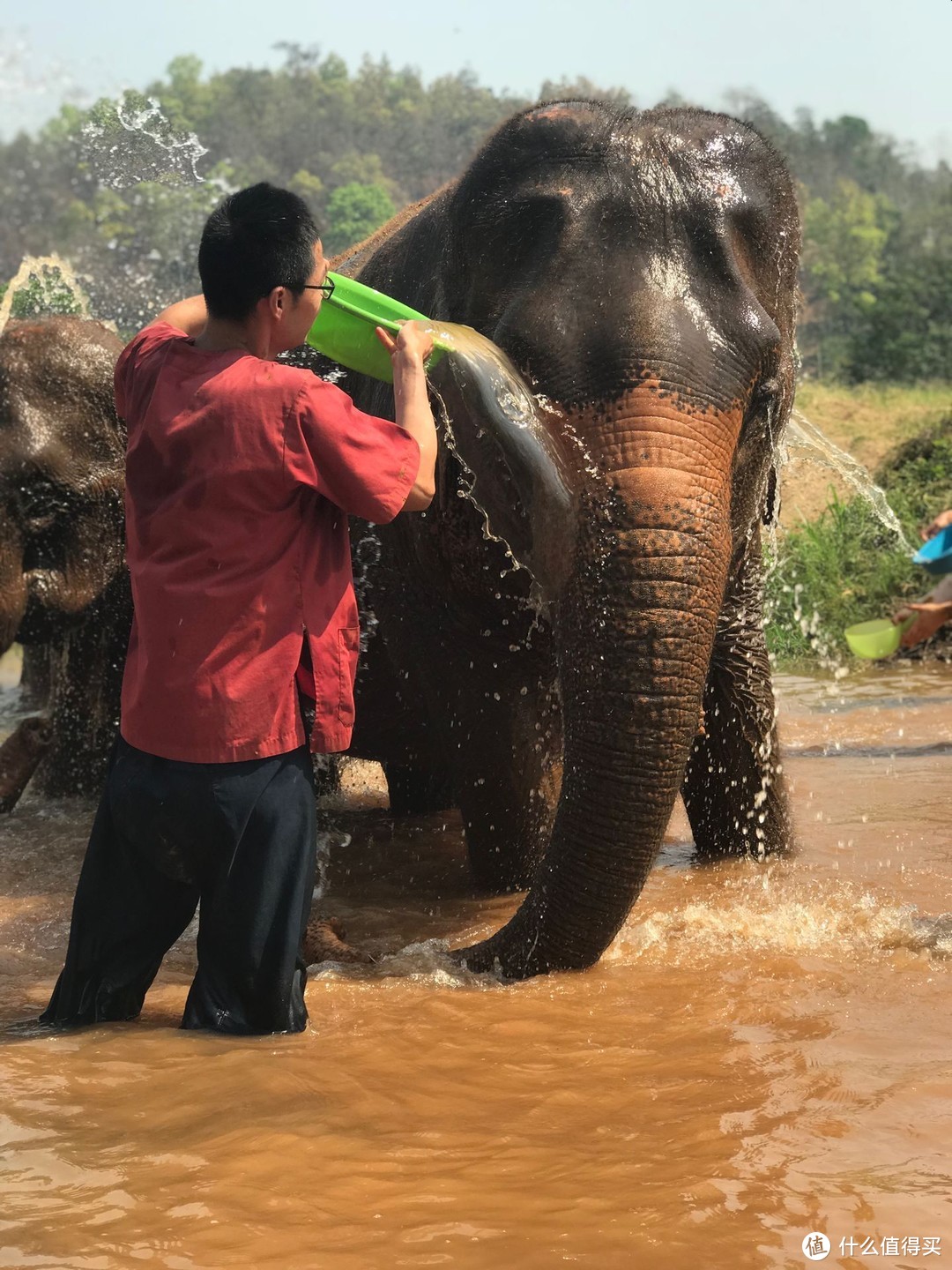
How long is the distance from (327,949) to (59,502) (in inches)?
129

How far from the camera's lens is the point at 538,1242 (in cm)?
262

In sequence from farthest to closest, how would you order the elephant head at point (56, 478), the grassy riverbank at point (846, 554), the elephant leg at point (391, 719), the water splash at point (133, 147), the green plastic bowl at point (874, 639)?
the grassy riverbank at point (846, 554) < the green plastic bowl at point (874, 639) < the water splash at point (133, 147) < the elephant head at point (56, 478) < the elephant leg at point (391, 719)

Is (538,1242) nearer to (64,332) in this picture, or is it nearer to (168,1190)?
(168,1190)

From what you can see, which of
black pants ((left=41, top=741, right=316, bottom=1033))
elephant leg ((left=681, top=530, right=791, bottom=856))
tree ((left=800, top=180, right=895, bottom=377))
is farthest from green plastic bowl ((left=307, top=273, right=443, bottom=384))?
tree ((left=800, top=180, right=895, bottom=377))

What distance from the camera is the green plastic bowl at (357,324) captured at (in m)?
3.76

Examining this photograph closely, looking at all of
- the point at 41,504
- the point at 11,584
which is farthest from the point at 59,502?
the point at 11,584

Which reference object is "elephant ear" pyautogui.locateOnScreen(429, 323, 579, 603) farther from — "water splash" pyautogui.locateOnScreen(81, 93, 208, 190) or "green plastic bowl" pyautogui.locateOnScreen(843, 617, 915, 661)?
"green plastic bowl" pyautogui.locateOnScreen(843, 617, 915, 661)

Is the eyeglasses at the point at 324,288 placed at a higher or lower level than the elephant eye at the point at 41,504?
higher

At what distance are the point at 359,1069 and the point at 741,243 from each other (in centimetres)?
250

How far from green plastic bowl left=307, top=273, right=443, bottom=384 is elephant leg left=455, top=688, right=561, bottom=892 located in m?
1.38

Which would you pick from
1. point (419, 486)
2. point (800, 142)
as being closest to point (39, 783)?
point (419, 486)

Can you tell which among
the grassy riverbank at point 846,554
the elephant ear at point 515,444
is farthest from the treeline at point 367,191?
the elephant ear at point 515,444

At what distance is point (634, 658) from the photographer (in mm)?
3959

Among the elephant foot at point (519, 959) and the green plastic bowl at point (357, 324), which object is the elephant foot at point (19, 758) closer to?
the elephant foot at point (519, 959)
